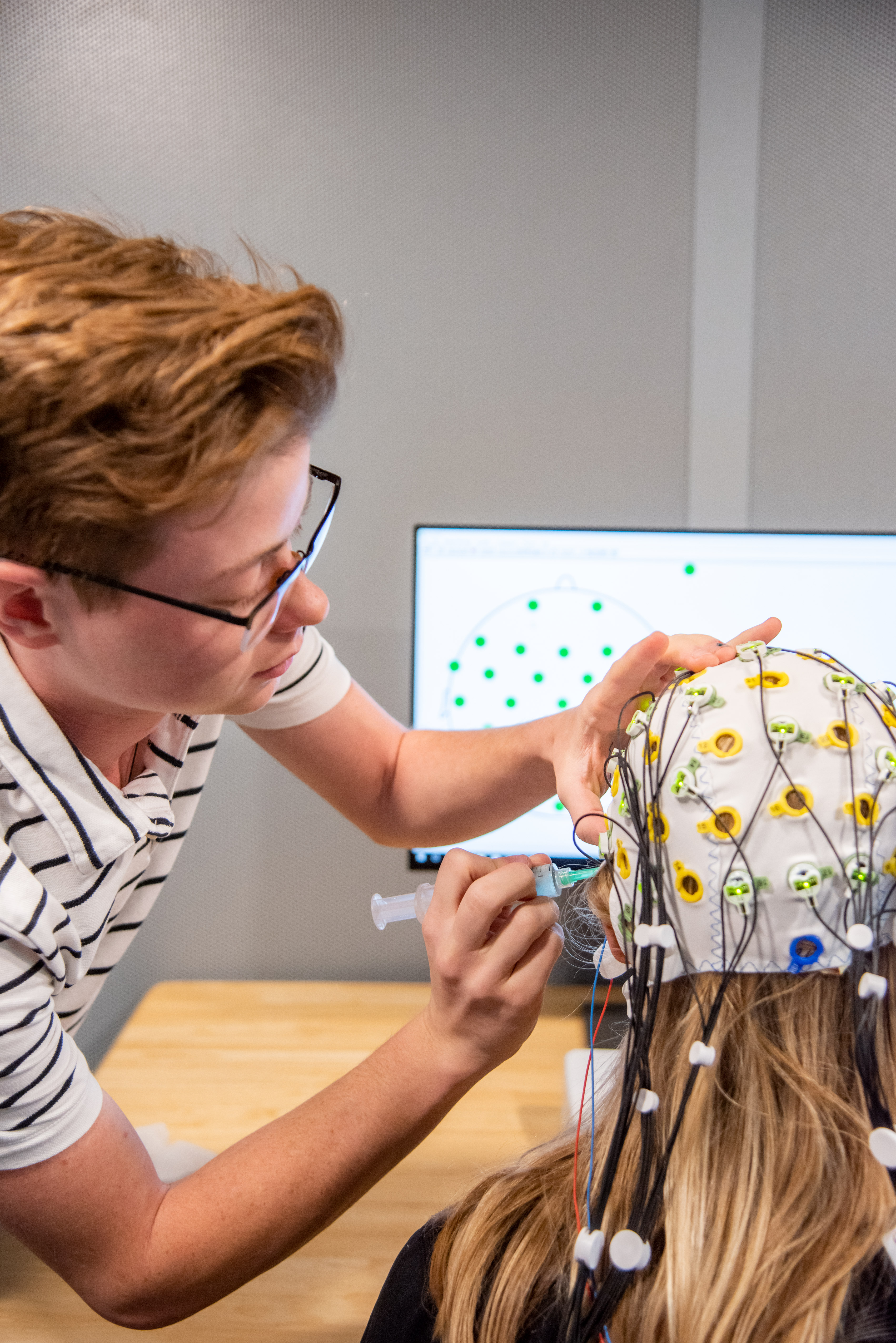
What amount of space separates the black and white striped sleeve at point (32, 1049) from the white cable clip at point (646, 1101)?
36 cm

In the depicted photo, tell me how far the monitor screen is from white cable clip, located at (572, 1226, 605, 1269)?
24.0 inches

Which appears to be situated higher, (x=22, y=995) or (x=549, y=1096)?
(x=22, y=995)

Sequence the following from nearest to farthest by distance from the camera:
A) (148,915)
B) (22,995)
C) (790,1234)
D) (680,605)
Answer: (790,1234)
(22,995)
(680,605)
(148,915)

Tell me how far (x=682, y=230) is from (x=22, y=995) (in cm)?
117

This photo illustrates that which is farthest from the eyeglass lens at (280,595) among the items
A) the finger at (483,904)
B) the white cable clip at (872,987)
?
the white cable clip at (872,987)

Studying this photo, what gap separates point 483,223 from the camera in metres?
1.18

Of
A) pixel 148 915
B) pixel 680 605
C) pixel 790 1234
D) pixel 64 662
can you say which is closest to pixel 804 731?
pixel 790 1234

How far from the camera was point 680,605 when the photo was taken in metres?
1.10

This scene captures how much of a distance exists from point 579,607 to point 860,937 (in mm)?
667

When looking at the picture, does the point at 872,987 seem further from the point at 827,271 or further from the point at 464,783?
the point at 827,271

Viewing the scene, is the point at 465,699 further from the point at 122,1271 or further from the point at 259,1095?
the point at 122,1271

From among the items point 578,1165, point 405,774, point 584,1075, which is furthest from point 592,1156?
point 405,774

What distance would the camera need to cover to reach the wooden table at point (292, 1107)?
729 millimetres

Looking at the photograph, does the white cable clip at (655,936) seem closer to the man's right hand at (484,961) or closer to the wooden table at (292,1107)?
the man's right hand at (484,961)
